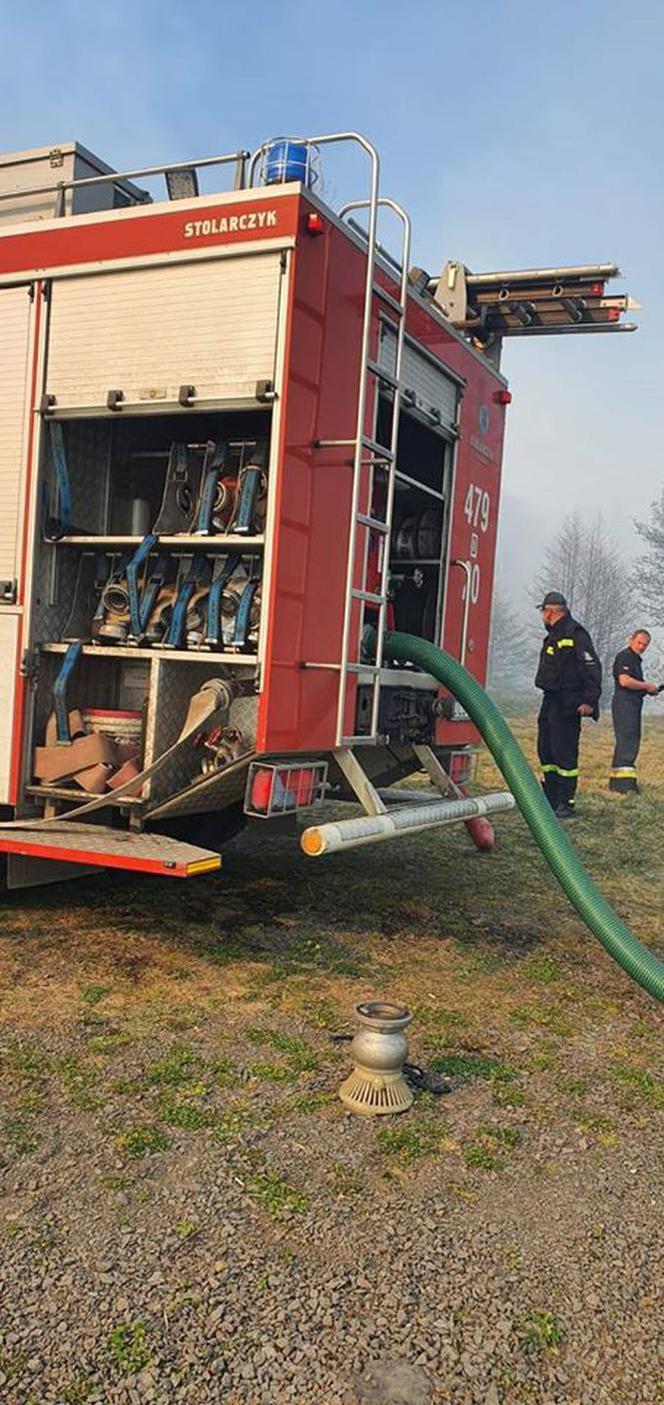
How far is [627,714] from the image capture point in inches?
470

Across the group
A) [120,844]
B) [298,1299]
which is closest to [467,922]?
[120,844]

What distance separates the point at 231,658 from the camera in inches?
175

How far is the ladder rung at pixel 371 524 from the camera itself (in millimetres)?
4684

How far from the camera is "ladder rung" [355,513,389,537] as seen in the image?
4684 millimetres

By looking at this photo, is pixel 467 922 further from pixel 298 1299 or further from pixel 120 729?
pixel 298 1299

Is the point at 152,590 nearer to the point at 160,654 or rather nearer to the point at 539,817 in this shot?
the point at 160,654

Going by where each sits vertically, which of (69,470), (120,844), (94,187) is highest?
(94,187)

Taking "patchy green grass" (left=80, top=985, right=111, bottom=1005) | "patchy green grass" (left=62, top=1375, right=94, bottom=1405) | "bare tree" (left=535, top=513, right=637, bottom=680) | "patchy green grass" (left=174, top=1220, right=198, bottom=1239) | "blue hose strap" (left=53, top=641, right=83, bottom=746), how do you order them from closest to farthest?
"patchy green grass" (left=62, top=1375, right=94, bottom=1405) → "patchy green grass" (left=174, top=1220, right=198, bottom=1239) → "patchy green grass" (left=80, top=985, right=111, bottom=1005) → "blue hose strap" (left=53, top=641, right=83, bottom=746) → "bare tree" (left=535, top=513, right=637, bottom=680)

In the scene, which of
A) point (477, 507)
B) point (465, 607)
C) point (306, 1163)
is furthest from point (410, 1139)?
point (477, 507)

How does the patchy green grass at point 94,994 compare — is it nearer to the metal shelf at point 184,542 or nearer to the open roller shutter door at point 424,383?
the metal shelf at point 184,542

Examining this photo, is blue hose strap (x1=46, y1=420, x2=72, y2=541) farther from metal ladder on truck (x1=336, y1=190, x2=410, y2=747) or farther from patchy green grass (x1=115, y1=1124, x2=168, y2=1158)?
patchy green grass (x1=115, y1=1124, x2=168, y2=1158)

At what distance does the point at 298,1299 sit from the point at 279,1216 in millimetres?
347

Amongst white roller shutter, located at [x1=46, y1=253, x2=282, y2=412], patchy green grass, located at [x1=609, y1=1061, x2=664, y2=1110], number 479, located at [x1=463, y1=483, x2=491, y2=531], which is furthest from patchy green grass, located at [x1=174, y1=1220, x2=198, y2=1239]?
number 479, located at [x1=463, y1=483, x2=491, y2=531]

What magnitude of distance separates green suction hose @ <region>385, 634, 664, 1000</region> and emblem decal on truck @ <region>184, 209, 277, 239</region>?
2041 millimetres
